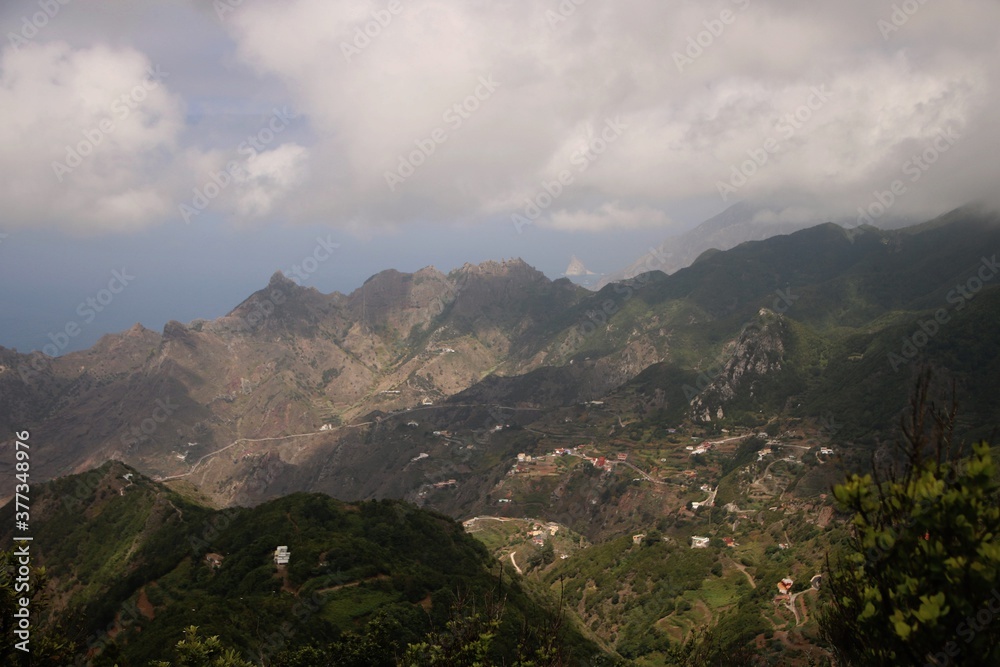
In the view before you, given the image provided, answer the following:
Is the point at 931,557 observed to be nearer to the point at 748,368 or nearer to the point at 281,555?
the point at 281,555

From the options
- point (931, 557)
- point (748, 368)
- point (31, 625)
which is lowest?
point (748, 368)

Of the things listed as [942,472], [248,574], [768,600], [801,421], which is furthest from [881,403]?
[942,472]

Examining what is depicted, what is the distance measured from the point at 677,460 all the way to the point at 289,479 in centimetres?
13069

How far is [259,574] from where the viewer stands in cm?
5784

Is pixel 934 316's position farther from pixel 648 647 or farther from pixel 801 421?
pixel 648 647

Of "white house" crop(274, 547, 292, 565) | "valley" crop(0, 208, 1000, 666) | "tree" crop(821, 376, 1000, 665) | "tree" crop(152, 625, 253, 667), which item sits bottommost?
"valley" crop(0, 208, 1000, 666)

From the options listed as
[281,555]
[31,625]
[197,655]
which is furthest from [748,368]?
[31,625]

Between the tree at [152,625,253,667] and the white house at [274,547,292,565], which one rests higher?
the tree at [152,625,253,667]

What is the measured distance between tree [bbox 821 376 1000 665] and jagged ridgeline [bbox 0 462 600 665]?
1307 cm

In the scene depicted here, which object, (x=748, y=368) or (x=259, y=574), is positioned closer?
(x=259, y=574)

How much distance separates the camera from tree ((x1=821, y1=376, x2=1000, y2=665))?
343 inches

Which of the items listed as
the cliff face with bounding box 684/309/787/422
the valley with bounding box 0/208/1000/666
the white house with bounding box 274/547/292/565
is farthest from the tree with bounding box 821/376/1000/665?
the cliff face with bounding box 684/309/787/422

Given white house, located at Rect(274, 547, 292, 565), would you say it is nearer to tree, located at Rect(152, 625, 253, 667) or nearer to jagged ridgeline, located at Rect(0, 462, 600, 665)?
jagged ridgeline, located at Rect(0, 462, 600, 665)

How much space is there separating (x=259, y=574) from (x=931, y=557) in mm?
61193
